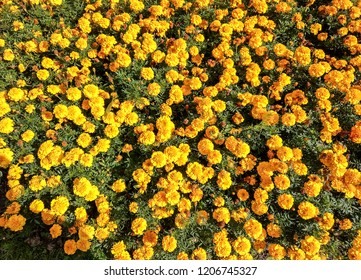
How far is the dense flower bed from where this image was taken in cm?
366

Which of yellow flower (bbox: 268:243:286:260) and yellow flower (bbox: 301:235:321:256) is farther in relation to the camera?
yellow flower (bbox: 268:243:286:260)

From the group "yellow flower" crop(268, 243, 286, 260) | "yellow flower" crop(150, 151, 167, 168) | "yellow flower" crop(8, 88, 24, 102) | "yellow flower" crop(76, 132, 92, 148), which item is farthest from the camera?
"yellow flower" crop(8, 88, 24, 102)

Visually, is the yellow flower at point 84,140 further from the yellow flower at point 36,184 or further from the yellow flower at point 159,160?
the yellow flower at point 159,160

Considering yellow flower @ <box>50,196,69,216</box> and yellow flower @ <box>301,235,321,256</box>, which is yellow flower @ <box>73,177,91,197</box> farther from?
yellow flower @ <box>301,235,321,256</box>

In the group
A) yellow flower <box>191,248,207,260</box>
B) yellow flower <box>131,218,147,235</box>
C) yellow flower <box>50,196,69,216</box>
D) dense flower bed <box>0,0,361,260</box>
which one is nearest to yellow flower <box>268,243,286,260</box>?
dense flower bed <box>0,0,361,260</box>

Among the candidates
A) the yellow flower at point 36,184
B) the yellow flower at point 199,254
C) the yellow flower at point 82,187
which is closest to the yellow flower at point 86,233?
the yellow flower at point 82,187

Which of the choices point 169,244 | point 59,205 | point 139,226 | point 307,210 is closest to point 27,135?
point 59,205

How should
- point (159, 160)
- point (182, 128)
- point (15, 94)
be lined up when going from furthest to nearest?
1. point (15, 94)
2. point (182, 128)
3. point (159, 160)

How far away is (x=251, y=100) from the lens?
13.6 feet

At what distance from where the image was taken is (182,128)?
3961mm

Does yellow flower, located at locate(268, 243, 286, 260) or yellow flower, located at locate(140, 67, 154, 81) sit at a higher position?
yellow flower, located at locate(140, 67, 154, 81)

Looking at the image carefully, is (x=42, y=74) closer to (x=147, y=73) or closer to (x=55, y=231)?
(x=147, y=73)

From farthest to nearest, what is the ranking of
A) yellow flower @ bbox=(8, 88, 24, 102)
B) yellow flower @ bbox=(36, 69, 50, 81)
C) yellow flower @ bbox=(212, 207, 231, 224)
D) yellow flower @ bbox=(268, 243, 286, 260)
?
yellow flower @ bbox=(36, 69, 50, 81)
yellow flower @ bbox=(8, 88, 24, 102)
yellow flower @ bbox=(212, 207, 231, 224)
yellow flower @ bbox=(268, 243, 286, 260)

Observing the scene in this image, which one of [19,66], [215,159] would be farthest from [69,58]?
[215,159]
